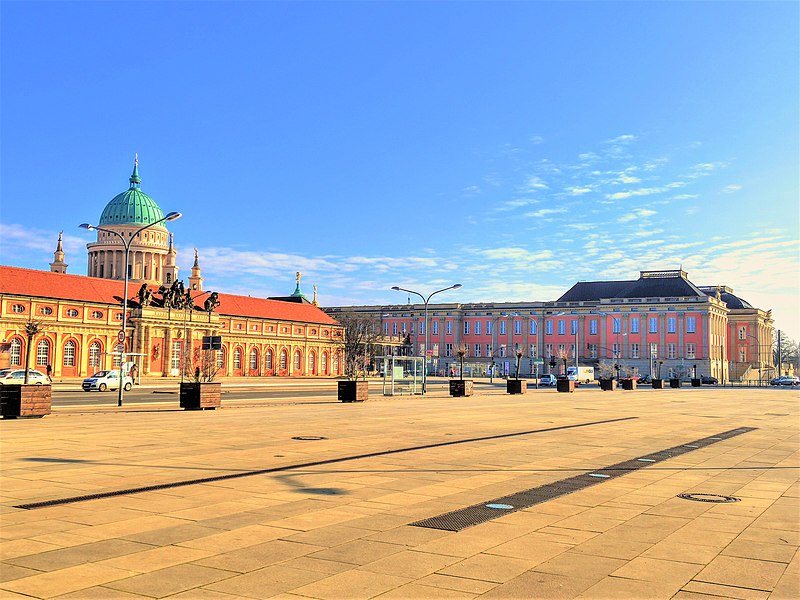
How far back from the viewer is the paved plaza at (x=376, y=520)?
21.9 ft

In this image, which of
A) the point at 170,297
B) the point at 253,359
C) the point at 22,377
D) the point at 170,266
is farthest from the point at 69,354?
the point at 170,266

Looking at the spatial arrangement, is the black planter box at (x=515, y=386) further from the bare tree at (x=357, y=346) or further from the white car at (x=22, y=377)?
the bare tree at (x=357, y=346)

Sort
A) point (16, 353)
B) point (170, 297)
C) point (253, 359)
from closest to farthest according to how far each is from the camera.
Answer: point (16, 353) < point (170, 297) < point (253, 359)

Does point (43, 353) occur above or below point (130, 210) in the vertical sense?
below

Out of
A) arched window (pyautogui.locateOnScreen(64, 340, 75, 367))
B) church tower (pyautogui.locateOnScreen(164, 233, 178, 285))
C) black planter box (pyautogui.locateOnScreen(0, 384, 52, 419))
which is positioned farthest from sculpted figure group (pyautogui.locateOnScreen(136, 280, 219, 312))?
black planter box (pyautogui.locateOnScreen(0, 384, 52, 419))

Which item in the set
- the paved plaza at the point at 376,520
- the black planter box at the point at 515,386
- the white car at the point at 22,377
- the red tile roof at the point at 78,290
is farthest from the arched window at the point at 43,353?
the paved plaza at the point at 376,520

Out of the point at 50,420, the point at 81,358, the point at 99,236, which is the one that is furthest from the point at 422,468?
the point at 99,236

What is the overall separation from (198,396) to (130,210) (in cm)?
9927

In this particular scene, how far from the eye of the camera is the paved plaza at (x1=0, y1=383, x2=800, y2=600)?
263 inches

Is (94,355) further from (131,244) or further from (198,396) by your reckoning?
(198,396)

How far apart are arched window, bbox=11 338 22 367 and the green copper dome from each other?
48896mm

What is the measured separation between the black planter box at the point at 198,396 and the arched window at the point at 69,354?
5372 centimetres

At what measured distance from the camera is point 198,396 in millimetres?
29578

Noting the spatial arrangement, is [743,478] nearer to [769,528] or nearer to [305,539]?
[769,528]
